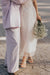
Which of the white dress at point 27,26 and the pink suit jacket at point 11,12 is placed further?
the white dress at point 27,26

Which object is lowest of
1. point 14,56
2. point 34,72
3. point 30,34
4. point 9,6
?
point 34,72

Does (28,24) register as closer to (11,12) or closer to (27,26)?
(27,26)

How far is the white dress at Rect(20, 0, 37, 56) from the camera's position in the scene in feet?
13.0

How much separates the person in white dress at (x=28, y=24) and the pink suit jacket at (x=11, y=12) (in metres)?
0.22

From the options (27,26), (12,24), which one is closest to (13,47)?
(12,24)

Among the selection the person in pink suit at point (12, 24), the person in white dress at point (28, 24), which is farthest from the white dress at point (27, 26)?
the person in pink suit at point (12, 24)

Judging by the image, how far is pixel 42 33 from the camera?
4.17m

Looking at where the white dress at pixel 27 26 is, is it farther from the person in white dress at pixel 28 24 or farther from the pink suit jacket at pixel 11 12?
the pink suit jacket at pixel 11 12

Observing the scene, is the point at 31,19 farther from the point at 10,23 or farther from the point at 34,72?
the point at 34,72

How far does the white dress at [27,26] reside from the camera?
3970 millimetres

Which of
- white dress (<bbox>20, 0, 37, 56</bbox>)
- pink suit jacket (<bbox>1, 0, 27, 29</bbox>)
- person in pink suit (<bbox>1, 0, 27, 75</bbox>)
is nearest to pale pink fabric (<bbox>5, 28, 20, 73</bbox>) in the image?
person in pink suit (<bbox>1, 0, 27, 75</bbox>)

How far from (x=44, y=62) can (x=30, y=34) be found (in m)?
0.85

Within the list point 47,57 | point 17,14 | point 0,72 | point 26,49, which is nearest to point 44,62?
point 47,57

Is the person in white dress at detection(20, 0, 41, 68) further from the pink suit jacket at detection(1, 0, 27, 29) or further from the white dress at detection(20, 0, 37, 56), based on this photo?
the pink suit jacket at detection(1, 0, 27, 29)
